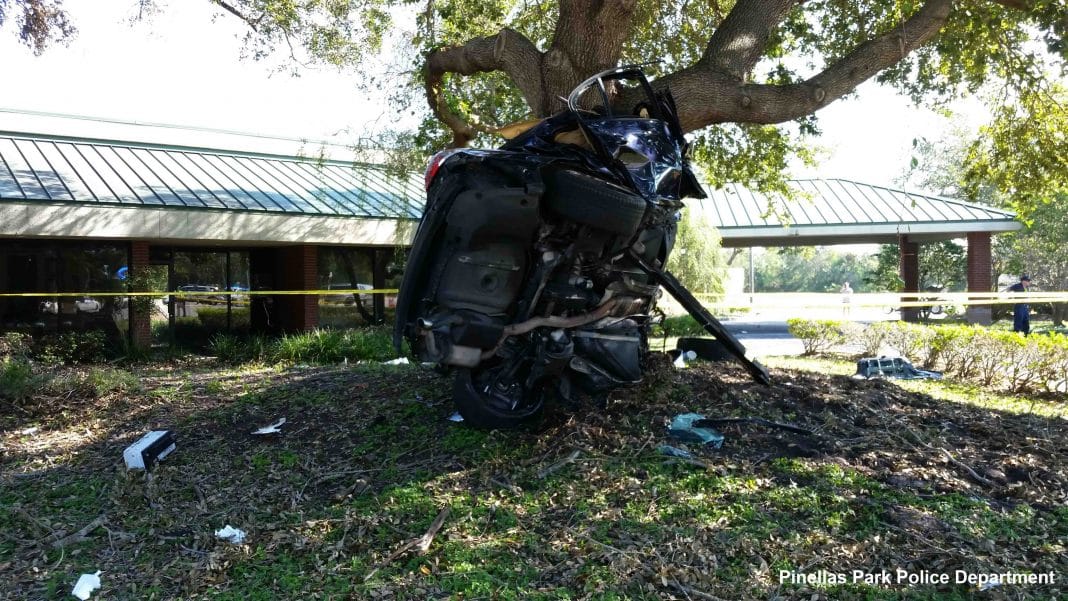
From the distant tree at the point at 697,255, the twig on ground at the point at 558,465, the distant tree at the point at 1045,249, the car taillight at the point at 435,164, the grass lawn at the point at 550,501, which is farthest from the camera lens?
the distant tree at the point at 1045,249

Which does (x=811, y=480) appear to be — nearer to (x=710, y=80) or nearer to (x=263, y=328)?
(x=710, y=80)

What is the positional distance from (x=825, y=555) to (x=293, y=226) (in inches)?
496

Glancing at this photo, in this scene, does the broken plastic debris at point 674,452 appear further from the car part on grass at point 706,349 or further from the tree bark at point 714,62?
the tree bark at point 714,62

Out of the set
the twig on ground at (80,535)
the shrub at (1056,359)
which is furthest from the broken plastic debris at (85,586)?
the shrub at (1056,359)

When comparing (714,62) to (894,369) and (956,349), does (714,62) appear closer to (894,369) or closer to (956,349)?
(894,369)

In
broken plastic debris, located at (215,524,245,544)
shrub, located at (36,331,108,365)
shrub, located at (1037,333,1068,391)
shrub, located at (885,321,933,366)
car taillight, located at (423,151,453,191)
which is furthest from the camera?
shrub, located at (36,331,108,365)

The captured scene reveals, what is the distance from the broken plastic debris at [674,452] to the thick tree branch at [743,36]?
418 cm

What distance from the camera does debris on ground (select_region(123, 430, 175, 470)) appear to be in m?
5.05

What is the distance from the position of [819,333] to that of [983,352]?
3.42 metres

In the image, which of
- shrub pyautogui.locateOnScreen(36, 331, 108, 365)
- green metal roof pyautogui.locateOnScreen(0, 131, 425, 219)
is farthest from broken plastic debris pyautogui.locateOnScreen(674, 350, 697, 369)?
shrub pyautogui.locateOnScreen(36, 331, 108, 365)

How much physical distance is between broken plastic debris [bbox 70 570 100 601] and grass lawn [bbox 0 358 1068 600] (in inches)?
1.8

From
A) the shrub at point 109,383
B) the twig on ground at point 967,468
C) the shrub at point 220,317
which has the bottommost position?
the twig on ground at point 967,468

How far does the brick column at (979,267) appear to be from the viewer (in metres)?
23.7

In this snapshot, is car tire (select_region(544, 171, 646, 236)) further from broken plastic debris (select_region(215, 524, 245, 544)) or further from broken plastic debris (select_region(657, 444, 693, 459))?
broken plastic debris (select_region(215, 524, 245, 544))
